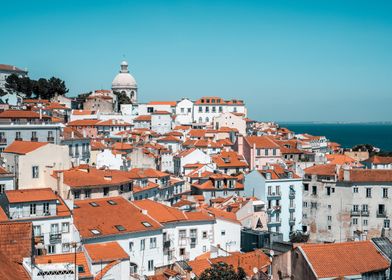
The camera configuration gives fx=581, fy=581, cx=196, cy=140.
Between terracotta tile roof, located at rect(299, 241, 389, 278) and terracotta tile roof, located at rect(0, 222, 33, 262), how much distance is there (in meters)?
11.3

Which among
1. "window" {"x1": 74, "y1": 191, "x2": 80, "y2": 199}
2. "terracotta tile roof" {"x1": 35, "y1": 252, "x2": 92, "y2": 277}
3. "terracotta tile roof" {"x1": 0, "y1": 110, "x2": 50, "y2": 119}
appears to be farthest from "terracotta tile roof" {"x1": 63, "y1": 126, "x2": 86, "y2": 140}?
"terracotta tile roof" {"x1": 35, "y1": 252, "x2": 92, "y2": 277}

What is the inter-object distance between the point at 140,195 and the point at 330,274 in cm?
2774

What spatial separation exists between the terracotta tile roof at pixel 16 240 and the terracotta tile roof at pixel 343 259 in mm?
11297

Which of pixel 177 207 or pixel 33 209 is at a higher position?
pixel 33 209

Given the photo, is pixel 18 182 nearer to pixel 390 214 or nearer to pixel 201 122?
pixel 390 214

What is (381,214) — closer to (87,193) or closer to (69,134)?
(87,193)

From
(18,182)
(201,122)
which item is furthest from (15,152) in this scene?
(201,122)

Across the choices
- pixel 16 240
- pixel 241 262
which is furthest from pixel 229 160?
pixel 16 240

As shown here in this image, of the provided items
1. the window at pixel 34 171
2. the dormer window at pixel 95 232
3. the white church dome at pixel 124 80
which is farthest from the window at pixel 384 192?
the white church dome at pixel 124 80

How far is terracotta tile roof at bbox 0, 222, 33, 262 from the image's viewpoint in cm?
2000

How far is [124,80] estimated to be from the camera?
5502 inches

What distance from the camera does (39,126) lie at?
5462 cm

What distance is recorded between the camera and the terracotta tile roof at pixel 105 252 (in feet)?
103

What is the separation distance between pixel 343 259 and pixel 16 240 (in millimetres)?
13540
